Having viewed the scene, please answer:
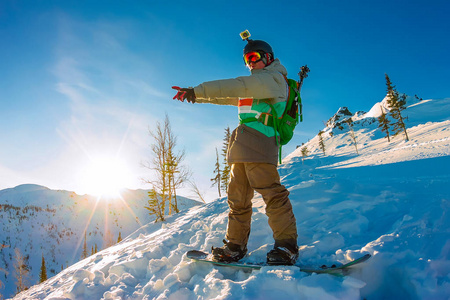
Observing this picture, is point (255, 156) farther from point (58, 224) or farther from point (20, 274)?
point (58, 224)

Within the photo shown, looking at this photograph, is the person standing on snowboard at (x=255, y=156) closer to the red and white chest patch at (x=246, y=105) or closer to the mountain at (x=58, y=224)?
the red and white chest patch at (x=246, y=105)

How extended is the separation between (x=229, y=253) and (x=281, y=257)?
597 mm

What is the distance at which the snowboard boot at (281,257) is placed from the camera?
77.5 inches

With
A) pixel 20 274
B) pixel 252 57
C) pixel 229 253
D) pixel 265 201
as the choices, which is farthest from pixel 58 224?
pixel 252 57

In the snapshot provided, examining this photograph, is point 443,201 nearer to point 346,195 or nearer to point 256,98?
point 346,195

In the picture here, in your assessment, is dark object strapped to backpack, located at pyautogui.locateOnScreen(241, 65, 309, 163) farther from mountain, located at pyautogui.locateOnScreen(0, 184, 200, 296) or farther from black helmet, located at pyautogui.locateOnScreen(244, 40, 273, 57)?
mountain, located at pyautogui.locateOnScreen(0, 184, 200, 296)

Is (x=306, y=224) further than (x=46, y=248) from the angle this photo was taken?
No

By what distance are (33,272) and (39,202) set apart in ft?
154

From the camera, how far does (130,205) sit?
94.4m

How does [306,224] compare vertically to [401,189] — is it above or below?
below

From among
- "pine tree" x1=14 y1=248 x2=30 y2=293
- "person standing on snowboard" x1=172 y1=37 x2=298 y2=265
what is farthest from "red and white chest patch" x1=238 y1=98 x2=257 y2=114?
"pine tree" x1=14 y1=248 x2=30 y2=293

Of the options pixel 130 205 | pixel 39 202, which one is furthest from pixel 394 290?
pixel 39 202

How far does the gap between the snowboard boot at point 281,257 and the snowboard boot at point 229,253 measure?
0.46m

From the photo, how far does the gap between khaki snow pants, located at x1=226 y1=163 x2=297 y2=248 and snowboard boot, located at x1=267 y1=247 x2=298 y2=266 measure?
62 mm
